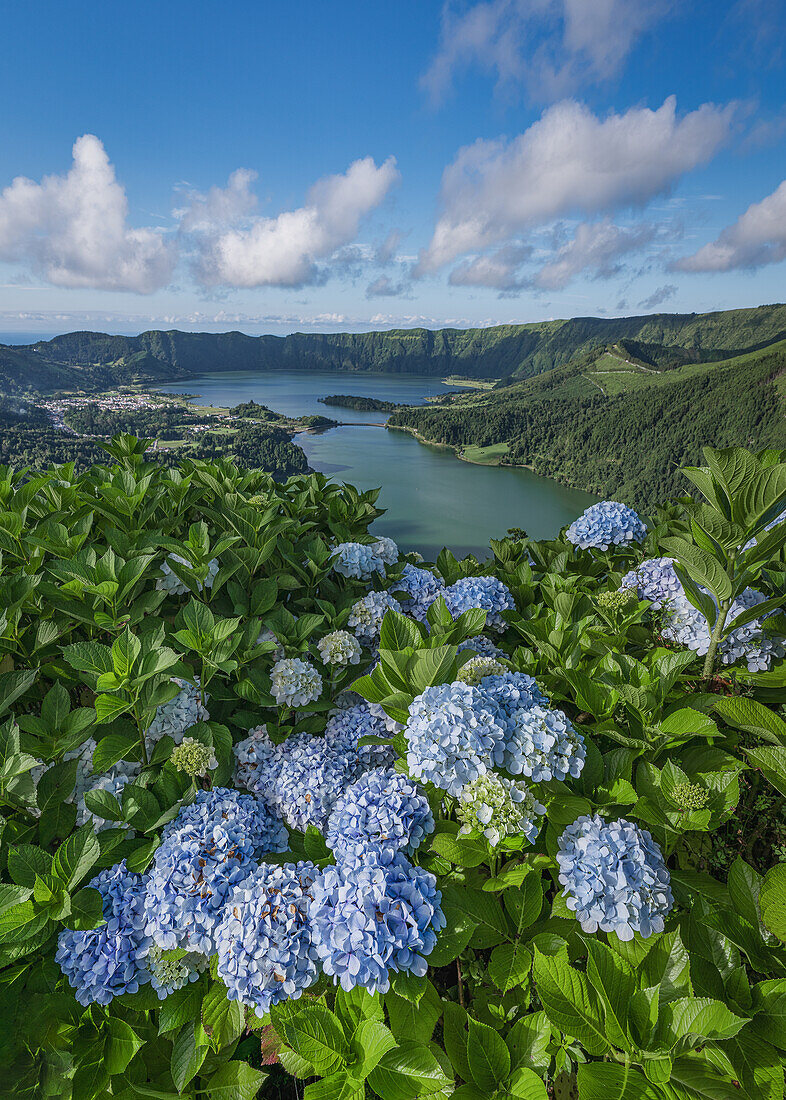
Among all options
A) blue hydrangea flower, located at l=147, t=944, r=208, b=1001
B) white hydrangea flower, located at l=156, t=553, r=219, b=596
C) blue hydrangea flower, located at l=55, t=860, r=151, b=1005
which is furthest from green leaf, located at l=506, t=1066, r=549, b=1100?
white hydrangea flower, located at l=156, t=553, r=219, b=596

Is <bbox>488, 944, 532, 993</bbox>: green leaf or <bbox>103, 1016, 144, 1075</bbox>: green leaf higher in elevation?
<bbox>488, 944, 532, 993</bbox>: green leaf

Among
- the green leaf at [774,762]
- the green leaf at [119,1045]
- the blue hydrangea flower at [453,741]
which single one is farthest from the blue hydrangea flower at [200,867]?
the green leaf at [774,762]

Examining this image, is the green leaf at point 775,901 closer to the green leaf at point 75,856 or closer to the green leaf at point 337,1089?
the green leaf at point 337,1089

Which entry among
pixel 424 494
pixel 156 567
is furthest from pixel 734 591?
pixel 424 494

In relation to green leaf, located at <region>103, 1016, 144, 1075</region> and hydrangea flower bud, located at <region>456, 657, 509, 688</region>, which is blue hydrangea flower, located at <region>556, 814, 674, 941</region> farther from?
green leaf, located at <region>103, 1016, 144, 1075</region>

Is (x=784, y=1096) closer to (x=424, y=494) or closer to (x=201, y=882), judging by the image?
(x=201, y=882)

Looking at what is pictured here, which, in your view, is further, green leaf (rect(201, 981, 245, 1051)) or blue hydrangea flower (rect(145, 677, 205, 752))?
blue hydrangea flower (rect(145, 677, 205, 752))

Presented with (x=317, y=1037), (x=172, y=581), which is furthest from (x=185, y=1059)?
(x=172, y=581)
